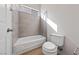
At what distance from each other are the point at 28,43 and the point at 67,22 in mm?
802

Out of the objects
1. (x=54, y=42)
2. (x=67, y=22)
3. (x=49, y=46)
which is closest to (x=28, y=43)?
(x=49, y=46)

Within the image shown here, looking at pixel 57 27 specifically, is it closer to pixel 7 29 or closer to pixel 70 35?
pixel 70 35

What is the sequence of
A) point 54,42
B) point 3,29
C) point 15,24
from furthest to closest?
point 54,42, point 15,24, point 3,29

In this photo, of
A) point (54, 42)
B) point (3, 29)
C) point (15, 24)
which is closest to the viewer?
point (3, 29)

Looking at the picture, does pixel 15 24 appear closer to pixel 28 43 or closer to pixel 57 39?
pixel 28 43

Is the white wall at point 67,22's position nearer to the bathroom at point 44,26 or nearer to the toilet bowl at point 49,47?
the bathroom at point 44,26

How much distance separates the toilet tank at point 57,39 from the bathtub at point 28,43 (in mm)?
143

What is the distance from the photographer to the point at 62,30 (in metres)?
1.79

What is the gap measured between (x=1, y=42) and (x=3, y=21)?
0.29 metres

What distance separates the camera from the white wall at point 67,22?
1.71 meters

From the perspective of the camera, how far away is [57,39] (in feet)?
5.80

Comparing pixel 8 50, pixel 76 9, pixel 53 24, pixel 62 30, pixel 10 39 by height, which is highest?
pixel 76 9

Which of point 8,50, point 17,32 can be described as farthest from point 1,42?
point 17,32

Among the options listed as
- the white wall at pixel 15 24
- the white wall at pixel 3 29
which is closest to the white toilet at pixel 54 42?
the white wall at pixel 15 24
